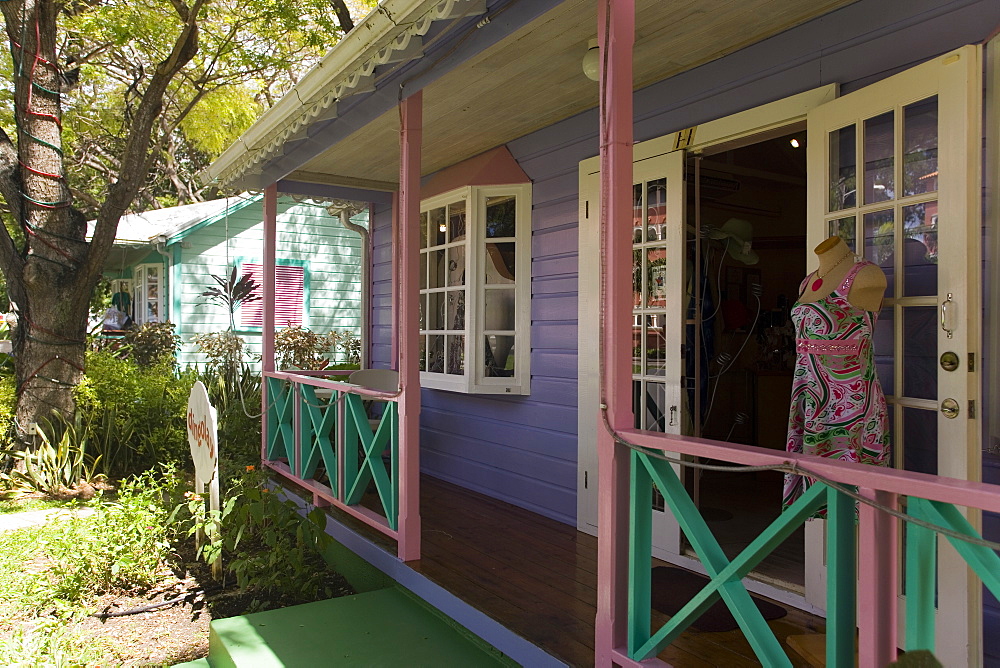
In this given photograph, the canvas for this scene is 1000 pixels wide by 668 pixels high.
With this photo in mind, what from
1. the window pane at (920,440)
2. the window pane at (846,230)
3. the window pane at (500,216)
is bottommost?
the window pane at (920,440)

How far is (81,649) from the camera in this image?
3.32 meters

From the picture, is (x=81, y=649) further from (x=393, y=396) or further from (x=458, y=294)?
(x=458, y=294)

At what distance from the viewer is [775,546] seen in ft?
5.96

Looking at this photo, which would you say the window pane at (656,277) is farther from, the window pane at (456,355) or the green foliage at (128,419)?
the green foliage at (128,419)

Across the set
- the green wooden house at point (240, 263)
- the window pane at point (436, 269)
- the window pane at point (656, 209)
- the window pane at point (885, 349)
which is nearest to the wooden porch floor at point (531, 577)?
the window pane at point (885, 349)

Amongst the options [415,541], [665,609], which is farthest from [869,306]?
[415,541]

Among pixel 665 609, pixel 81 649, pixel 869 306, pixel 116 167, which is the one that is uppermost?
pixel 116 167

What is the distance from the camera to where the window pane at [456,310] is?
5094mm

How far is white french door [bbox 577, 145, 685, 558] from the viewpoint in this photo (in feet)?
11.8

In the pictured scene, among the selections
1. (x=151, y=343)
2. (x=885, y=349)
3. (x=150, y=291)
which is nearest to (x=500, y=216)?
(x=885, y=349)

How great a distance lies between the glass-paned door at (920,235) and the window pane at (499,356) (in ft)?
7.47

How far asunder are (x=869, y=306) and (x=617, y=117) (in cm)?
104

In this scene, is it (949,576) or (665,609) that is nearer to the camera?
(949,576)

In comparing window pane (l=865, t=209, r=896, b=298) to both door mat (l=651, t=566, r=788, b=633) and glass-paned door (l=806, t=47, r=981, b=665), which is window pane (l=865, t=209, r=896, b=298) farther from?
door mat (l=651, t=566, r=788, b=633)
